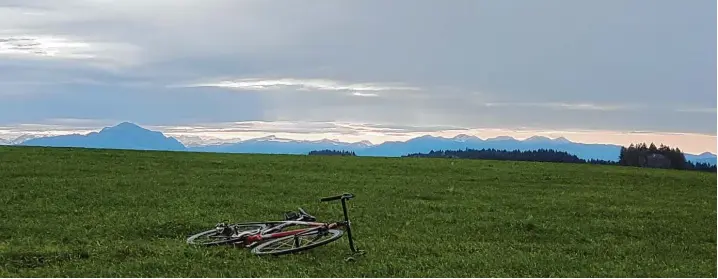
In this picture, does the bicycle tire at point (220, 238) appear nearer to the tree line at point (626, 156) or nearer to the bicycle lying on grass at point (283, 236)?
the bicycle lying on grass at point (283, 236)

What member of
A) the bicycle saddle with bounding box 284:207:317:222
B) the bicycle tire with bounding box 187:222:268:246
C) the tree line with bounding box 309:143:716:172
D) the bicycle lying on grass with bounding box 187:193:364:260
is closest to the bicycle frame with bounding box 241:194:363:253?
the bicycle lying on grass with bounding box 187:193:364:260

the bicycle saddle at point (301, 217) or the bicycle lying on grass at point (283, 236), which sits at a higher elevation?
the bicycle saddle at point (301, 217)

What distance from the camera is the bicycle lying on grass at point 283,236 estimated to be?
15.9 m

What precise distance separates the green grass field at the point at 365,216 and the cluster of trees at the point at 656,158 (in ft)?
42.3

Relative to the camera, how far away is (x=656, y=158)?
59.0 meters

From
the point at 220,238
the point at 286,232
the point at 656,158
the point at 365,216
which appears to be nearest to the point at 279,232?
the point at 286,232

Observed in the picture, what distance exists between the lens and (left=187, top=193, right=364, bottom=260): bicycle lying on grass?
15891 mm

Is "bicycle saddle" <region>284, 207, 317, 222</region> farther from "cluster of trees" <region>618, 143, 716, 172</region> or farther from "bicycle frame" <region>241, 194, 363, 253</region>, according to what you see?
"cluster of trees" <region>618, 143, 716, 172</region>

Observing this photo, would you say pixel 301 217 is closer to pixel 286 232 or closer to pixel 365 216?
pixel 286 232

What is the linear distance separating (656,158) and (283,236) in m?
48.7

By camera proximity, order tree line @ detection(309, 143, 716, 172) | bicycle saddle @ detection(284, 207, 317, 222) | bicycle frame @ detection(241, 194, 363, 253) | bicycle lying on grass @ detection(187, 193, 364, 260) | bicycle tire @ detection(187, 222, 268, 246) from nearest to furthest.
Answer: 1. bicycle lying on grass @ detection(187, 193, 364, 260)
2. bicycle frame @ detection(241, 194, 363, 253)
3. bicycle tire @ detection(187, 222, 268, 246)
4. bicycle saddle @ detection(284, 207, 317, 222)
5. tree line @ detection(309, 143, 716, 172)

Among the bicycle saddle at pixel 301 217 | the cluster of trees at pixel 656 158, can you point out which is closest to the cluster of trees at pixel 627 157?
the cluster of trees at pixel 656 158

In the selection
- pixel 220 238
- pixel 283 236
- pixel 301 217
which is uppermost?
pixel 301 217

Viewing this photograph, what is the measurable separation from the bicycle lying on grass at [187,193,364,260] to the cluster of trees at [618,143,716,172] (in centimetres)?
4369
